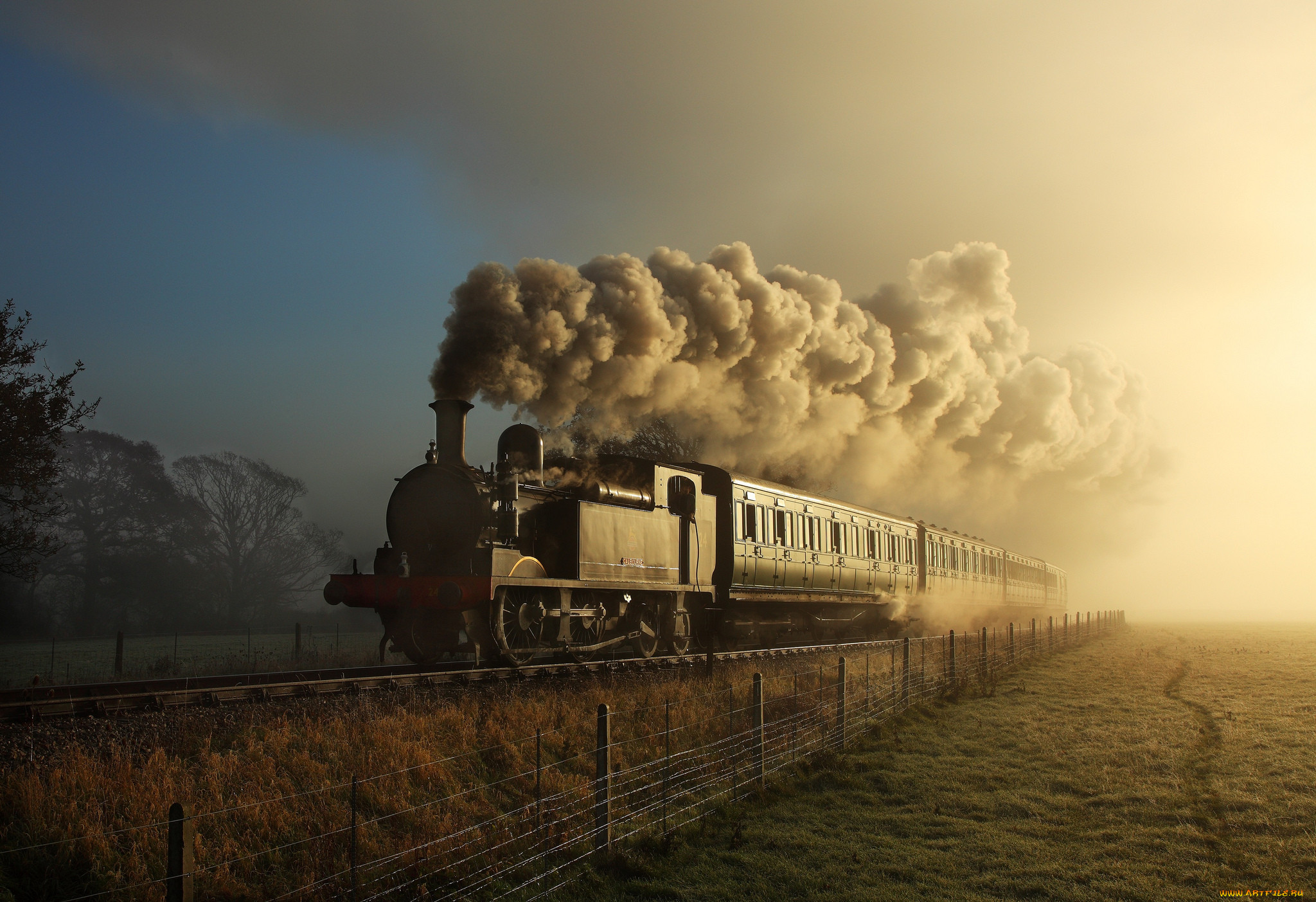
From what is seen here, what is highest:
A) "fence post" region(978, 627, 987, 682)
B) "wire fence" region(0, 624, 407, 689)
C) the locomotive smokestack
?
the locomotive smokestack

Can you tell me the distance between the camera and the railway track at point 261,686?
25.4ft

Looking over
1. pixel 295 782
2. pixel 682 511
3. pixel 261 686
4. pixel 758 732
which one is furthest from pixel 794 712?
pixel 261 686

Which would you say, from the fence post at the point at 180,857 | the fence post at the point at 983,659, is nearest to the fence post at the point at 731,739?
the fence post at the point at 180,857

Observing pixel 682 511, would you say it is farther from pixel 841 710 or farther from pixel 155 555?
pixel 155 555

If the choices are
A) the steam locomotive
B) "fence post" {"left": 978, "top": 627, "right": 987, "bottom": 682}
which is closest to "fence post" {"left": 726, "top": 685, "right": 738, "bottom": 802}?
the steam locomotive

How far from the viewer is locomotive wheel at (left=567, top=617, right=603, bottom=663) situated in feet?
41.1

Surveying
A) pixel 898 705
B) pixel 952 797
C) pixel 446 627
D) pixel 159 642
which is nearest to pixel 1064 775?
pixel 952 797

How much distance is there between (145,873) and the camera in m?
5.64

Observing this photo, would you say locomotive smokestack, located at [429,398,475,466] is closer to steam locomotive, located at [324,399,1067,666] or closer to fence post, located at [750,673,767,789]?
steam locomotive, located at [324,399,1067,666]

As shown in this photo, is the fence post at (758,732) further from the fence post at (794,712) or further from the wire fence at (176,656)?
the wire fence at (176,656)

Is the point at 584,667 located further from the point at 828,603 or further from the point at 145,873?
the point at 828,603

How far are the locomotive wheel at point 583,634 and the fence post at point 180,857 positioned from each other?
8385mm

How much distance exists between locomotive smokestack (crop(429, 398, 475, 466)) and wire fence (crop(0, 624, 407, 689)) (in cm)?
526

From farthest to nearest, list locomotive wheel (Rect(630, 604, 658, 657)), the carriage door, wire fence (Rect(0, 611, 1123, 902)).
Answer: the carriage door < locomotive wheel (Rect(630, 604, 658, 657)) < wire fence (Rect(0, 611, 1123, 902))
